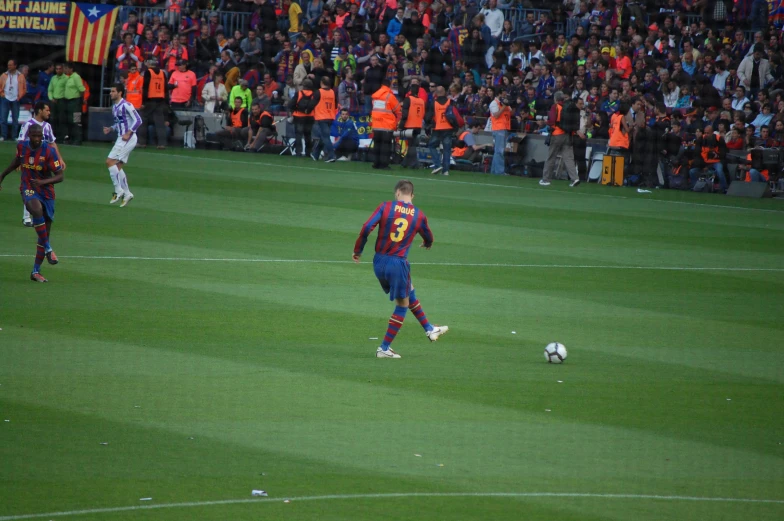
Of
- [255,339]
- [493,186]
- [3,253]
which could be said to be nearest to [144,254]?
[3,253]

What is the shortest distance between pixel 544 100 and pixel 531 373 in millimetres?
21003

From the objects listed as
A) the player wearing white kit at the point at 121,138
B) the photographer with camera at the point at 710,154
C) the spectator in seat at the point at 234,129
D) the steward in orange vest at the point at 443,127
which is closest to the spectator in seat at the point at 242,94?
the spectator in seat at the point at 234,129

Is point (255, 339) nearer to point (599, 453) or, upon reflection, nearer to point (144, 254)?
point (599, 453)

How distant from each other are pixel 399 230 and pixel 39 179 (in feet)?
17.6

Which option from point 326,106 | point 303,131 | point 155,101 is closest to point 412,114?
point 326,106

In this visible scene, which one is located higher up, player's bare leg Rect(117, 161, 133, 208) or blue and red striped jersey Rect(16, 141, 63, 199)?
blue and red striped jersey Rect(16, 141, 63, 199)

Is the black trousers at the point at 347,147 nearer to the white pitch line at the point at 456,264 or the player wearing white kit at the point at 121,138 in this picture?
the player wearing white kit at the point at 121,138

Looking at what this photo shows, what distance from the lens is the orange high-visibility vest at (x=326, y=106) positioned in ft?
95.6

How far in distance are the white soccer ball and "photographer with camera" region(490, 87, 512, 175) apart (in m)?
18.5

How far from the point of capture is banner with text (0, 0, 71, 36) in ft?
107

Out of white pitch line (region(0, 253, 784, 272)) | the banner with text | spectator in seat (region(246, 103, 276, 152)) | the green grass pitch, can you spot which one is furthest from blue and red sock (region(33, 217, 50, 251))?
the banner with text

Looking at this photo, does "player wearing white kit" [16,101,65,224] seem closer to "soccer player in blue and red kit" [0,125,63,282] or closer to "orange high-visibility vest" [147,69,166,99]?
"soccer player in blue and red kit" [0,125,63,282]

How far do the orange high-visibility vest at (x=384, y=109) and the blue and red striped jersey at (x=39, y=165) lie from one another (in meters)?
15.1

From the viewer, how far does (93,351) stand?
33.0 feet
